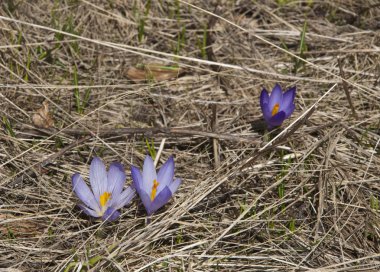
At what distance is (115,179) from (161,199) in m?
0.19

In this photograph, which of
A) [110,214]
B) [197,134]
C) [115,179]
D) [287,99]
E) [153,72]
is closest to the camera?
[110,214]

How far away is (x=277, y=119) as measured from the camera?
8.05 feet

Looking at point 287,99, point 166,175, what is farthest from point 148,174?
point 287,99

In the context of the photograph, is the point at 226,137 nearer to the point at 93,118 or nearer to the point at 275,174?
the point at 275,174

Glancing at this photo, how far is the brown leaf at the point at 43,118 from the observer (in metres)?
2.46

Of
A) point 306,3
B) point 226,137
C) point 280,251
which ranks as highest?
point 306,3

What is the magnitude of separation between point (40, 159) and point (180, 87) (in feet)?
2.49

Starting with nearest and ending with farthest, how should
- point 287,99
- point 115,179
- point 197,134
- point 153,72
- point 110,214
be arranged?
point 110,214 < point 115,179 < point 197,134 < point 287,99 < point 153,72

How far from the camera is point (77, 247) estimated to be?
6.48 feet

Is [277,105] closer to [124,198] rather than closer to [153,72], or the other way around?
[153,72]

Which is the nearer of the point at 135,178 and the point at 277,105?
the point at 135,178

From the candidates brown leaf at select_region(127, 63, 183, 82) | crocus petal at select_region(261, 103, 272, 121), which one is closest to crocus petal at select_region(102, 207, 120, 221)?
crocus petal at select_region(261, 103, 272, 121)

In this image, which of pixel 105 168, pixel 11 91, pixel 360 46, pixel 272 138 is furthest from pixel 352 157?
pixel 11 91

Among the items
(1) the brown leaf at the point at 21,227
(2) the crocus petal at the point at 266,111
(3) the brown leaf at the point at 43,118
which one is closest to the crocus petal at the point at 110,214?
(1) the brown leaf at the point at 21,227
